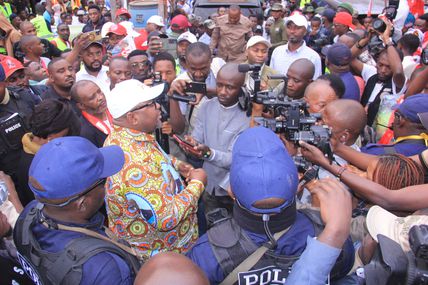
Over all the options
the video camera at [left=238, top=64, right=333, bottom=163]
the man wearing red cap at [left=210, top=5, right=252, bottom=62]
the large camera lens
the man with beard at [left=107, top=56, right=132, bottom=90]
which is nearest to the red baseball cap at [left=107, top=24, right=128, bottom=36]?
the man wearing red cap at [left=210, top=5, right=252, bottom=62]

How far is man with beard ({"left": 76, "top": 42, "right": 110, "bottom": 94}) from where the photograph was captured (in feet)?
14.1

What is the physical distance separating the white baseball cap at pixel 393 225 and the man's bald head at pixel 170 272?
0.76 m

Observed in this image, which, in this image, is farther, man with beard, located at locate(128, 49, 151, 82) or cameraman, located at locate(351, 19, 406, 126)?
man with beard, located at locate(128, 49, 151, 82)

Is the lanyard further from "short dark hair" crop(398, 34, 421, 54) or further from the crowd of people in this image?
"short dark hair" crop(398, 34, 421, 54)

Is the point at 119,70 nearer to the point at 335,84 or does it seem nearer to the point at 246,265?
the point at 335,84

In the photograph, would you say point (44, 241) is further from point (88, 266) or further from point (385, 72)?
point (385, 72)

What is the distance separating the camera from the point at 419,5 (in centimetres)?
690

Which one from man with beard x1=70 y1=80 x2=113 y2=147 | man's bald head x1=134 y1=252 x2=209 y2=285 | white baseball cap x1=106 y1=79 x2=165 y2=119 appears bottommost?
man with beard x1=70 y1=80 x2=113 y2=147

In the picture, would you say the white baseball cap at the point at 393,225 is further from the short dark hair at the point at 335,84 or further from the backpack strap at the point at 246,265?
the short dark hair at the point at 335,84

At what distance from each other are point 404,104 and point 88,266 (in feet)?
7.91

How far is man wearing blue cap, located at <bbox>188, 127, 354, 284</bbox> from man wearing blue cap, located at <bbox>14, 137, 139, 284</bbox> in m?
0.35

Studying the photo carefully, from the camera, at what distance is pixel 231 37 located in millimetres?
6809

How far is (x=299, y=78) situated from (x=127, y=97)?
2.04 metres

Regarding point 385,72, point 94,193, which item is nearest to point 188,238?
point 94,193
